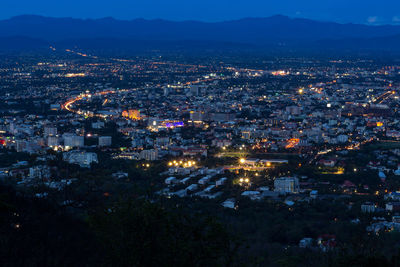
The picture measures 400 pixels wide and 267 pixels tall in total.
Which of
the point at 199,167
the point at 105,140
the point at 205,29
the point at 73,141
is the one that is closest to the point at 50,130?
the point at 73,141

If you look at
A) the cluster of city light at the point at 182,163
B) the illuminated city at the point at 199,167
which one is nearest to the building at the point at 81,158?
the illuminated city at the point at 199,167

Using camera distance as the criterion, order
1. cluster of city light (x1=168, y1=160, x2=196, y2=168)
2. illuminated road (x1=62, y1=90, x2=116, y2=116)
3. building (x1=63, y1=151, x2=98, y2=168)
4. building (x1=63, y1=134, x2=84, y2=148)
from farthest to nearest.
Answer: illuminated road (x1=62, y1=90, x2=116, y2=116) < building (x1=63, y1=134, x2=84, y2=148) < cluster of city light (x1=168, y1=160, x2=196, y2=168) < building (x1=63, y1=151, x2=98, y2=168)

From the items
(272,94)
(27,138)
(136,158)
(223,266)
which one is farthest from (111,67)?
(223,266)

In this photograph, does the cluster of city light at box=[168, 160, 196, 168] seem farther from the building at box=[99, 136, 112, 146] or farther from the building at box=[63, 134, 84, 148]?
the building at box=[63, 134, 84, 148]

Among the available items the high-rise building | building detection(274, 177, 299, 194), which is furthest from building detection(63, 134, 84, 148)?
building detection(274, 177, 299, 194)

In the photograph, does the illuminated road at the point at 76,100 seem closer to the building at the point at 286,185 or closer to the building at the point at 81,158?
the building at the point at 81,158

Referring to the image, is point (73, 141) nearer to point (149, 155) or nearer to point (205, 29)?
point (149, 155)

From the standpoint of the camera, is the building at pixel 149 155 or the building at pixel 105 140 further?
the building at pixel 105 140
